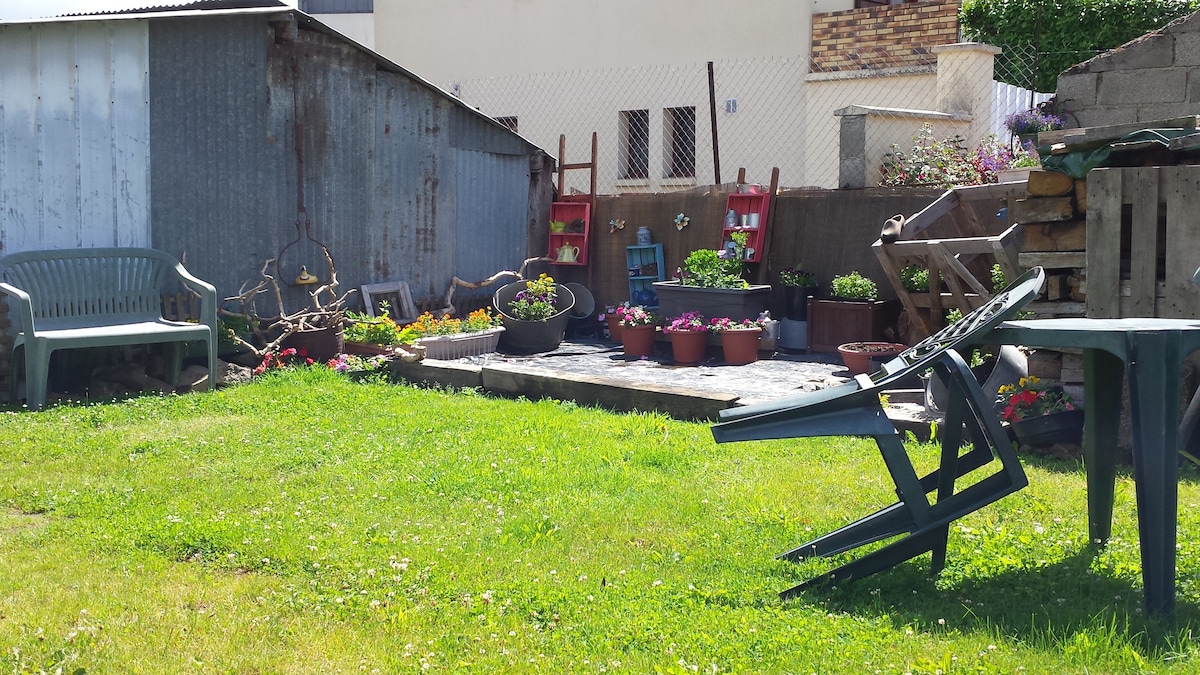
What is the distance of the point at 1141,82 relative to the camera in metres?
9.08

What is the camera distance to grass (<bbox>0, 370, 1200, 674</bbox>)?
3.17 meters

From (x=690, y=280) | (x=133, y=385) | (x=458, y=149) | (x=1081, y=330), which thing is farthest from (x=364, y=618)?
(x=458, y=149)

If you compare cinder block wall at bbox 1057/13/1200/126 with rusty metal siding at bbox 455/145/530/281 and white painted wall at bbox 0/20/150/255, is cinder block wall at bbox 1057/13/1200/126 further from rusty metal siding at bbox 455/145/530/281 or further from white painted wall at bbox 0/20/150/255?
white painted wall at bbox 0/20/150/255

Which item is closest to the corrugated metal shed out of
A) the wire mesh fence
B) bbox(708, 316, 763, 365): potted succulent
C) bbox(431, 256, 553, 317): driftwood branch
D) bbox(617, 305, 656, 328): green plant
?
bbox(431, 256, 553, 317): driftwood branch

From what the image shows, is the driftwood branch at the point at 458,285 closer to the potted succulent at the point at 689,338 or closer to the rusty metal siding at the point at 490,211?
the rusty metal siding at the point at 490,211

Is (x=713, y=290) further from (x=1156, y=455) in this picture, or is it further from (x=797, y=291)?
(x=1156, y=455)

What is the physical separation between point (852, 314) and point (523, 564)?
6.44m

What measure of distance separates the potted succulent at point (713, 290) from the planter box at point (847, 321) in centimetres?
56

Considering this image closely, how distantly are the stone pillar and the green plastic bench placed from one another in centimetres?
823

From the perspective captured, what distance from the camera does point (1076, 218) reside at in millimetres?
6008

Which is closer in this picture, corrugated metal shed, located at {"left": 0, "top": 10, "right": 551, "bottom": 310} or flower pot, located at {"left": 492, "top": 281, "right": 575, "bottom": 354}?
corrugated metal shed, located at {"left": 0, "top": 10, "right": 551, "bottom": 310}

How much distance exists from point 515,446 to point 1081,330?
11.1 feet

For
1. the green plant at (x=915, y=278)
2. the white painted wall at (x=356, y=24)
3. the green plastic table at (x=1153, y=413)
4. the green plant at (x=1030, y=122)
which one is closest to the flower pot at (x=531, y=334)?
the green plant at (x=915, y=278)

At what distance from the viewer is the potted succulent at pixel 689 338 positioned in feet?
32.0
